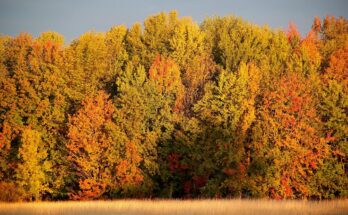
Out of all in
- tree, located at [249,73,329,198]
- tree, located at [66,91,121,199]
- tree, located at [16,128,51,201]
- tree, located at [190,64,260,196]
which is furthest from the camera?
tree, located at [16,128,51,201]

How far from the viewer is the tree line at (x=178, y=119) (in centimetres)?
4462

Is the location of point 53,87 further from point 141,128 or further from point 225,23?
point 225,23

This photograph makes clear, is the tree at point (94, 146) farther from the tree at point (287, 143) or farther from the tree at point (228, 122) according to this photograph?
the tree at point (287, 143)

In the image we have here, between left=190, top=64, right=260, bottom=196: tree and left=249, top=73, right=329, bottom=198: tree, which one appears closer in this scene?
left=249, top=73, right=329, bottom=198: tree

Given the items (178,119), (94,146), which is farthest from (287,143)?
(94,146)

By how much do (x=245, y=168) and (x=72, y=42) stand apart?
24341 mm

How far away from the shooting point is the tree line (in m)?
44.6

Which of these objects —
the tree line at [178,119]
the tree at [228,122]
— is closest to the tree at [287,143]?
the tree line at [178,119]

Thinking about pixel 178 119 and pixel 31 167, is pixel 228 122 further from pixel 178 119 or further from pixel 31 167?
pixel 31 167

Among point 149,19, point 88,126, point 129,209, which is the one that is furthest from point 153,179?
point 129,209

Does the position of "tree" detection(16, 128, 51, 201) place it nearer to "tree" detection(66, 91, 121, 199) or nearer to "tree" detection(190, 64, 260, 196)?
"tree" detection(66, 91, 121, 199)

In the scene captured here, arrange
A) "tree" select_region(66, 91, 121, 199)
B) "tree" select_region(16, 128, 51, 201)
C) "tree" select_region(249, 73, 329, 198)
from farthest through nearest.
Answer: "tree" select_region(16, 128, 51, 201) < "tree" select_region(66, 91, 121, 199) < "tree" select_region(249, 73, 329, 198)

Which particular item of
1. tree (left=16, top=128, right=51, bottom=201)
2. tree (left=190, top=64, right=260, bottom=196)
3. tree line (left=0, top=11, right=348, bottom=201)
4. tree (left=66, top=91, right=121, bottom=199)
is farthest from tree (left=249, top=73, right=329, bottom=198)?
tree (left=16, top=128, right=51, bottom=201)

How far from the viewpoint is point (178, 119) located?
47750 mm
